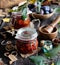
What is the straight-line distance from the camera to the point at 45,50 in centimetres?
116

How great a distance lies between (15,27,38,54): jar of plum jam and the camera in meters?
1.16

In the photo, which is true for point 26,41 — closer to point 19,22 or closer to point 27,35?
point 27,35

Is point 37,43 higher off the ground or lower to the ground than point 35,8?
lower

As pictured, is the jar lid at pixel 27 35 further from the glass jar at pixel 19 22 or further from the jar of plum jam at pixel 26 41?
the glass jar at pixel 19 22

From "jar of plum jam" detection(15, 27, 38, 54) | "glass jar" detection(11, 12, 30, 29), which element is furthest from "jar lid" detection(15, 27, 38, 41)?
"glass jar" detection(11, 12, 30, 29)

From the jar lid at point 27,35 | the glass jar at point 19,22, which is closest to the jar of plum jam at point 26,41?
the jar lid at point 27,35

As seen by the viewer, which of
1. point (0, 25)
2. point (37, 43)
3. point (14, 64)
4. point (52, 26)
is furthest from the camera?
point (0, 25)

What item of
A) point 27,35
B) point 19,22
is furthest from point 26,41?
point 19,22

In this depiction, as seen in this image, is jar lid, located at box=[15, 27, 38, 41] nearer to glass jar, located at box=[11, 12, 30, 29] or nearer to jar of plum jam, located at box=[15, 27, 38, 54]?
jar of plum jam, located at box=[15, 27, 38, 54]

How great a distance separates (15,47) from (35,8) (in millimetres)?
418

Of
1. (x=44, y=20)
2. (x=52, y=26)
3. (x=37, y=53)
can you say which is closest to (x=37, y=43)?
(x=37, y=53)

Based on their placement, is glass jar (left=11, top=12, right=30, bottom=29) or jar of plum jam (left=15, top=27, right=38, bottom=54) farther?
glass jar (left=11, top=12, right=30, bottom=29)

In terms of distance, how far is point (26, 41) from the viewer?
1155 millimetres

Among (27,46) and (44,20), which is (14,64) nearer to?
(27,46)
